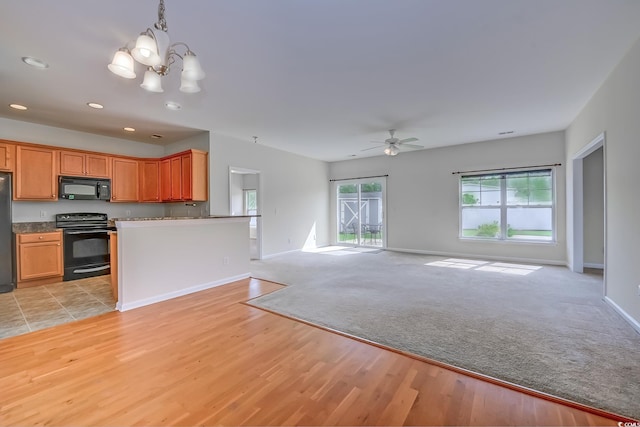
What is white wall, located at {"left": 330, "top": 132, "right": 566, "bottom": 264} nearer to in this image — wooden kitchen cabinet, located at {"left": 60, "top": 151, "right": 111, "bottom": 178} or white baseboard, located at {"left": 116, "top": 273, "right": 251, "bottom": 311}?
white baseboard, located at {"left": 116, "top": 273, "right": 251, "bottom": 311}

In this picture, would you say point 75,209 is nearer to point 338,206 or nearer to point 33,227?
point 33,227

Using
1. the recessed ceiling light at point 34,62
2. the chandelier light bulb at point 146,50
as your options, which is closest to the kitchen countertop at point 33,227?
the recessed ceiling light at point 34,62

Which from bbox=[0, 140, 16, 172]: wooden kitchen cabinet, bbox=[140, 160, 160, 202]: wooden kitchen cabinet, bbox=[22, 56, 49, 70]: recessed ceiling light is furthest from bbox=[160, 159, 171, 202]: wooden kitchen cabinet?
bbox=[22, 56, 49, 70]: recessed ceiling light

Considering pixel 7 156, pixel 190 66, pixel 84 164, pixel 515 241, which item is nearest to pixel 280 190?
pixel 84 164

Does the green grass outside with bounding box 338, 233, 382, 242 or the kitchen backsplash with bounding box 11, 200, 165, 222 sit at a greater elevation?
the kitchen backsplash with bounding box 11, 200, 165, 222

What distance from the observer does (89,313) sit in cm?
321

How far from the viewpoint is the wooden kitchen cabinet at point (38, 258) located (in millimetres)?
4203

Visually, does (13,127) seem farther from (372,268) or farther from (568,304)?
(568,304)

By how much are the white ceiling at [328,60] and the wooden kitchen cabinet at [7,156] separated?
525 millimetres

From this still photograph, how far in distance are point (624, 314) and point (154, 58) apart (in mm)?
4925

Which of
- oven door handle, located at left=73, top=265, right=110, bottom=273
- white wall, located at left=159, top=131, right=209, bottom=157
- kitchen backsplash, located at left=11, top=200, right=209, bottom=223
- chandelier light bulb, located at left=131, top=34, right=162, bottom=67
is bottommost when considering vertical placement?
oven door handle, located at left=73, top=265, right=110, bottom=273

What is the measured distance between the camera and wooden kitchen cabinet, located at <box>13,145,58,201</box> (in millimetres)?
4324

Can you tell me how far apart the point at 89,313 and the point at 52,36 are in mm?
2878

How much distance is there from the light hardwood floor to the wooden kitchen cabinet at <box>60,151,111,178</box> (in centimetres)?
333
